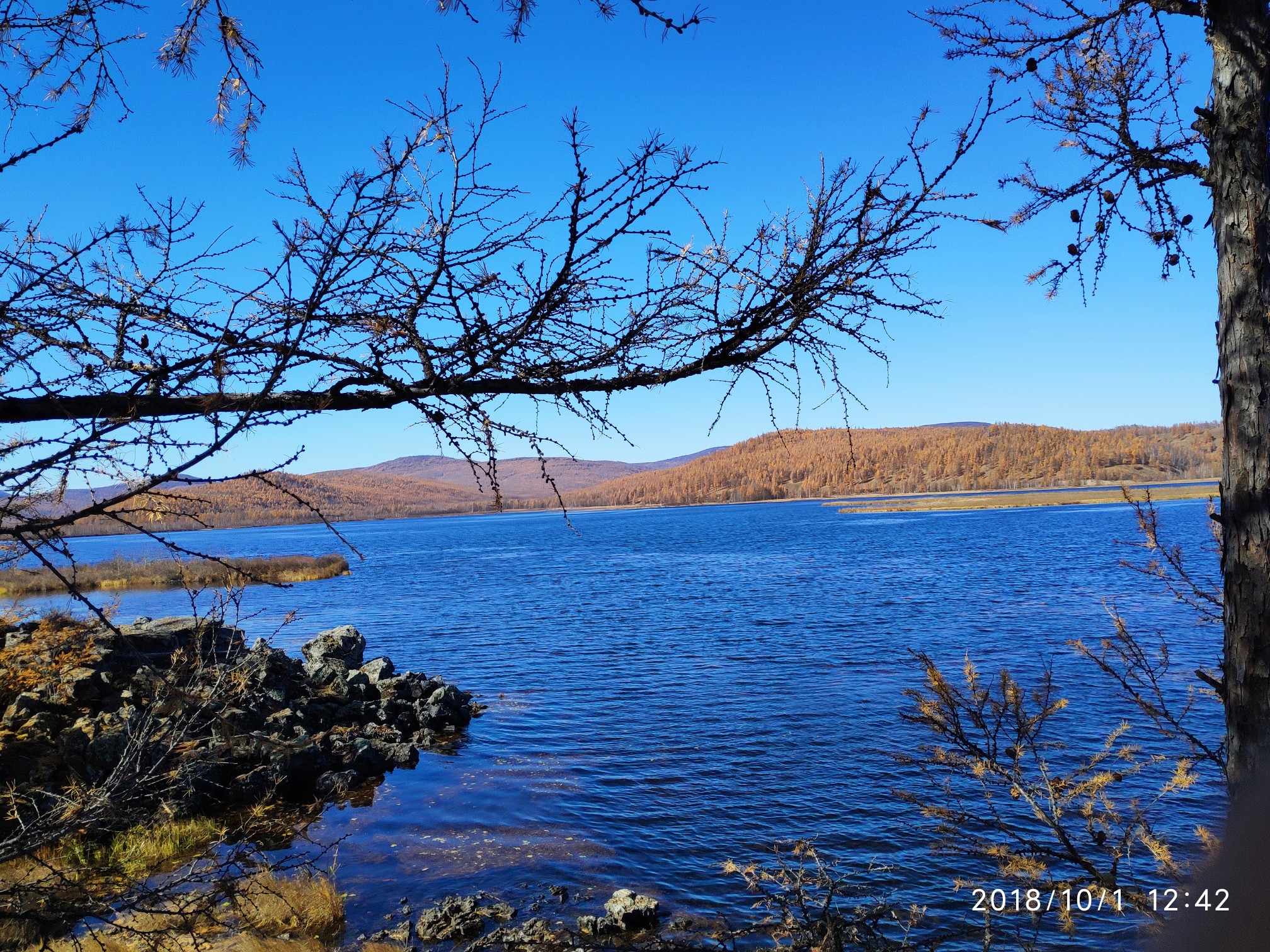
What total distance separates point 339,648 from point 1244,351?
67.7ft

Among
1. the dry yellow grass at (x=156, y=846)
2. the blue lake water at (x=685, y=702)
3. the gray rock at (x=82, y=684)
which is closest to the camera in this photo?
the dry yellow grass at (x=156, y=846)

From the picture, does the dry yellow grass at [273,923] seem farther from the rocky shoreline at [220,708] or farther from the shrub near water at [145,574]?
the shrub near water at [145,574]

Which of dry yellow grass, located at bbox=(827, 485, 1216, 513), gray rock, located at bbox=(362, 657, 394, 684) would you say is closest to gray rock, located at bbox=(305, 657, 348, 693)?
gray rock, located at bbox=(362, 657, 394, 684)

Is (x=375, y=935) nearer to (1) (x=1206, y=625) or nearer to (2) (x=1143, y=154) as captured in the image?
Answer: (2) (x=1143, y=154)

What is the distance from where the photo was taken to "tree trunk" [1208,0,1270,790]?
16.5 ft

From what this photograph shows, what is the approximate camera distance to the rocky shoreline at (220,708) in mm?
9352

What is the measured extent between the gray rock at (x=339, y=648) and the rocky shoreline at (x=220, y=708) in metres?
0.19

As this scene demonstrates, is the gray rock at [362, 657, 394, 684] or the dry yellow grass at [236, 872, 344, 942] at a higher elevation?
the gray rock at [362, 657, 394, 684]

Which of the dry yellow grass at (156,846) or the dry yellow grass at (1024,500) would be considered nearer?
the dry yellow grass at (156,846)

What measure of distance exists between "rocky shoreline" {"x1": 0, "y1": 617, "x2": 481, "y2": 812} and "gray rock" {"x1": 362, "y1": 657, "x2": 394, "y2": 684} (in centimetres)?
3

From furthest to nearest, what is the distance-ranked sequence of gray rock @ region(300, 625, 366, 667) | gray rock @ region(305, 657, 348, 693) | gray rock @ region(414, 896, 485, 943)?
gray rock @ region(300, 625, 366, 667), gray rock @ region(305, 657, 348, 693), gray rock @ region(414, 896, 485, 943)
